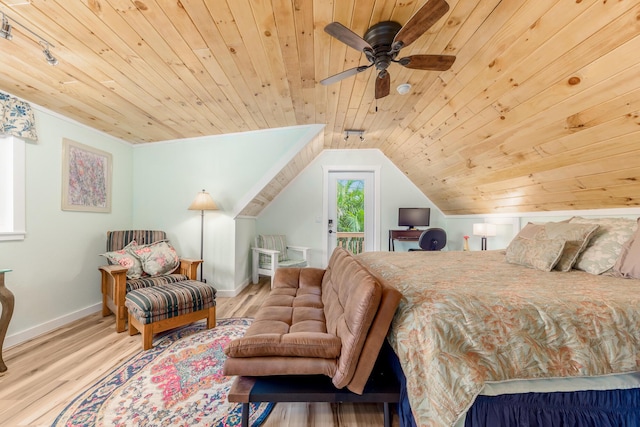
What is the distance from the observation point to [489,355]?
1.11 m

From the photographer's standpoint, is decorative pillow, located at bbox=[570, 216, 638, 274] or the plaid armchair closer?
decorative pillow, located at bbox=[570, 216, 638, 274]

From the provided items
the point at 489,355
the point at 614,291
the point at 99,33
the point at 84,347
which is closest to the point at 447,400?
the point at 489,355

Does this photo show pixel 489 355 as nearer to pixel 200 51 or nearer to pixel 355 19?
pixel 355 19

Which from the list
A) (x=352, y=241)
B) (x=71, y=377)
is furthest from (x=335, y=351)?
(x=352, y=241)

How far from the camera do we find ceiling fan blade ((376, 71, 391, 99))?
70.9 inches

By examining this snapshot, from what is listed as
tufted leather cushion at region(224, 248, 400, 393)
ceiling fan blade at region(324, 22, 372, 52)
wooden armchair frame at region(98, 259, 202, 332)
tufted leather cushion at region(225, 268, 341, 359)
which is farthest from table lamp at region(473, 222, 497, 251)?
wooden armchair frame at region(98, 259, 202, 332)

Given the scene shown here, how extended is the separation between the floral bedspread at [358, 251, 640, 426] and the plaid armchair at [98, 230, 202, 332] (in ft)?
8.08

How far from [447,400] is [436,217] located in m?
4.30

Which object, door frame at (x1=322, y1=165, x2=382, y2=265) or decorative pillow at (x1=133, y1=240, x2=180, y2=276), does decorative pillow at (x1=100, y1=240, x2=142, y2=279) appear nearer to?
decorative pillow at (x1=133, y1=240, x2=180, y2=276)

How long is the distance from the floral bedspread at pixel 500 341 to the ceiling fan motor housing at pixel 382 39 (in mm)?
1413

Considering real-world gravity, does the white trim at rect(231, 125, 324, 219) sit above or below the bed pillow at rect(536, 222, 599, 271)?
above

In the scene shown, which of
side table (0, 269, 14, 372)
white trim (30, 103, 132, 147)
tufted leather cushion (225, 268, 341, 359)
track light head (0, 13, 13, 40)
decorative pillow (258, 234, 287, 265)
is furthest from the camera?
decorative pillow (258, 234, 287, 265)

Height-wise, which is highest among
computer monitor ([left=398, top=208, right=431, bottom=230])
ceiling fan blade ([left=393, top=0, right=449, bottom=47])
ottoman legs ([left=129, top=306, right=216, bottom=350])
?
ceiling fan blade ([left=393, top=0, right=449, bottom=47])

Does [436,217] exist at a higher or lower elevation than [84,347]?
higher
